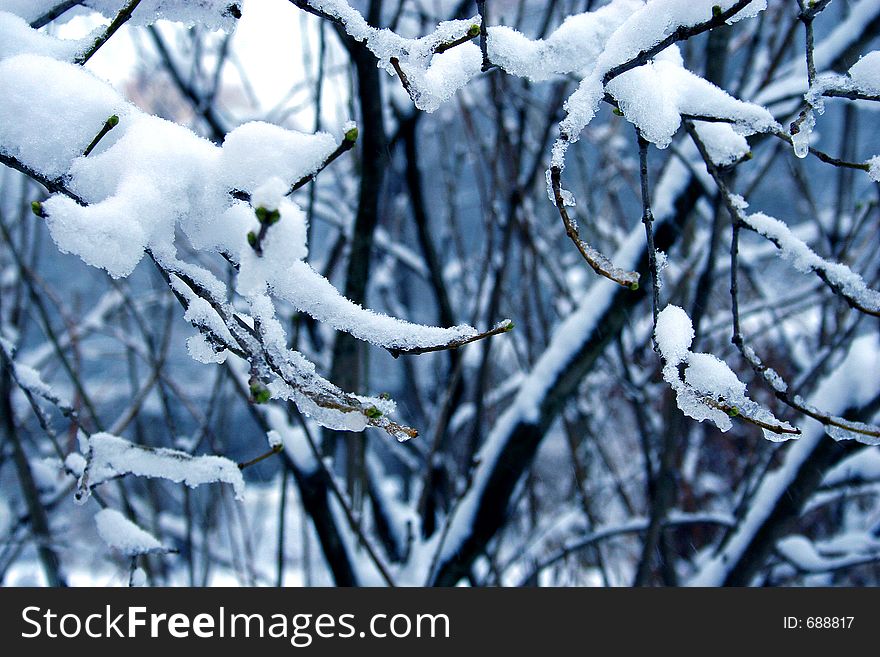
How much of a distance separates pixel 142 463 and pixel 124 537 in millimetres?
171

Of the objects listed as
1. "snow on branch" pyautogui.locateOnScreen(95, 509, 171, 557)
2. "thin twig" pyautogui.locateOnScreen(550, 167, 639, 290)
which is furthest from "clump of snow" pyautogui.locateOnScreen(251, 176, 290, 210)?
"snow on branch" pyautogui.locateOnScreen(95, 509, 171, 557)

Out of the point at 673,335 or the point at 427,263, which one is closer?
the point at 673,335

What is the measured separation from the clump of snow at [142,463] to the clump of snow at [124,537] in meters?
0.12

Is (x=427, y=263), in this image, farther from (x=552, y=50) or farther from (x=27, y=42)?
(x=27, y=42)

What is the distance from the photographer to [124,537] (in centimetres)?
86

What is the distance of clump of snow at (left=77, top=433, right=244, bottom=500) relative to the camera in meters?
0.75

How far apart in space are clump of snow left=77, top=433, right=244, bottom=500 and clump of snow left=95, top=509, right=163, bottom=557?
0.41 feet

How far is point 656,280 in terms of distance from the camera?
1.86 feet

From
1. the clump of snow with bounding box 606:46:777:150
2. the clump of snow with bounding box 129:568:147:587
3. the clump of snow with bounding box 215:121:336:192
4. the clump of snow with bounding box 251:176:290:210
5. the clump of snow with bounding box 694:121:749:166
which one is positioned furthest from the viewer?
the clump of snow with bounding box 129:568:147:587

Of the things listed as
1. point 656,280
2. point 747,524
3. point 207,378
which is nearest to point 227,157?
point 656,280

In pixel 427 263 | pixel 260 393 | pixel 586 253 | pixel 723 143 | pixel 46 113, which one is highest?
pixel 427 263

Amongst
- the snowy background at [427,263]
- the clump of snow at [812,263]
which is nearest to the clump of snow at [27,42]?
the snowy background at [427,263]

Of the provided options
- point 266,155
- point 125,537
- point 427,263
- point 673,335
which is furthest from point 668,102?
point 427,263

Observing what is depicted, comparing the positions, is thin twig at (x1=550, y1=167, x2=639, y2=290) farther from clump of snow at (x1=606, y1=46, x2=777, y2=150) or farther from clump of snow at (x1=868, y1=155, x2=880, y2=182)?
clump of snow at (x1=868, y1=155, x2=880, y2=182)
